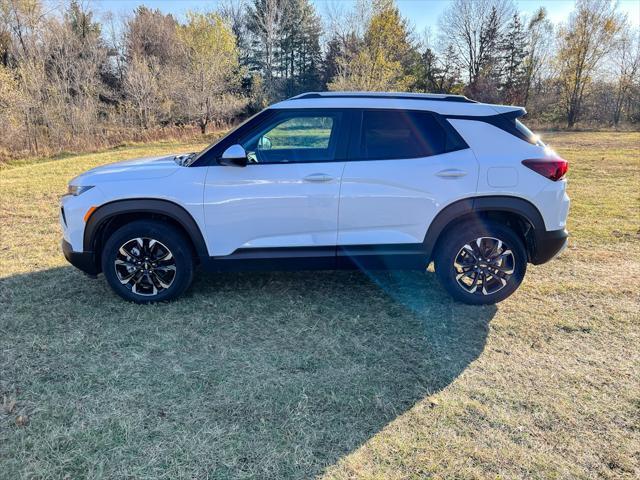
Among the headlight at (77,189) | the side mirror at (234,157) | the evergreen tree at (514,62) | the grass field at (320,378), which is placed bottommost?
the grass field at (320,378)

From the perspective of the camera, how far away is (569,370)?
3.07 metres

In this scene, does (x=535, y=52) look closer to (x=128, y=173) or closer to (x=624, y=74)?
(x=624, y=74)

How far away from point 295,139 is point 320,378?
2103mm

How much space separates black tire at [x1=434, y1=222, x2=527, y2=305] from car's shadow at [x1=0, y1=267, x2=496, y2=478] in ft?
0.65

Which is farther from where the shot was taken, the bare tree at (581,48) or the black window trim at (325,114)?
the bare tree at (581,48)

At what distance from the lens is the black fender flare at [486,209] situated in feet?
12.1

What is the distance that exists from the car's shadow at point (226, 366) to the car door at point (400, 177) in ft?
2.51

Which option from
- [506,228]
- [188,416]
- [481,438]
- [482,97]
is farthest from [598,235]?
[482,97]

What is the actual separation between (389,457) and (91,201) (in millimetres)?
3062

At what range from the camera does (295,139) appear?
3.87 m

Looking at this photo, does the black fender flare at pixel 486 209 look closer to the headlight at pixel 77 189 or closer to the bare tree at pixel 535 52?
the headlight at pixel 77 189

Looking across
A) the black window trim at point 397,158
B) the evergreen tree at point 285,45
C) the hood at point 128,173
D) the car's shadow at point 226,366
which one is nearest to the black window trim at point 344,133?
the black window trim at point 397,158

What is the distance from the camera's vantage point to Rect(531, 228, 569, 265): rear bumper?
3.77 meters

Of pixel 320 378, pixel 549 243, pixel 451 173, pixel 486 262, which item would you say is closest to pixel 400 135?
pixel 451 173
